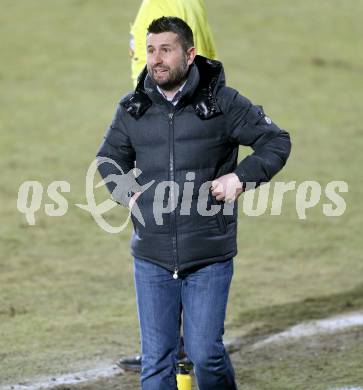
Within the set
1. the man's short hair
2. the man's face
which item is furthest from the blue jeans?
the man's short hair

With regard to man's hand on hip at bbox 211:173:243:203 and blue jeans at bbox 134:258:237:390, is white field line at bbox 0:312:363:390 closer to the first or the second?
blue jeans at bbox 134:258:237:390

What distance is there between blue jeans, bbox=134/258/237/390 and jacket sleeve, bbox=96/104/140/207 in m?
0.32

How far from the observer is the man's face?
185 inches

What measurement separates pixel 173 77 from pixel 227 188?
53 centimetres

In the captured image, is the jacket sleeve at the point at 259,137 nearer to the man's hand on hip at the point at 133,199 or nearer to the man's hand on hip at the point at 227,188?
the man's hand on hip at the point at 227,188

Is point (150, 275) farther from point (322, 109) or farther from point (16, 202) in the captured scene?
point (322, 109)

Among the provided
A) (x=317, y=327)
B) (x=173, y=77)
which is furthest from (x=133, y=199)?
(x=317, y=327)

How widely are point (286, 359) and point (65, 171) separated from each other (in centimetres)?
517

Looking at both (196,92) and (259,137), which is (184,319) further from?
(196,92)

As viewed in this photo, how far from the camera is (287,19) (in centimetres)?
1703

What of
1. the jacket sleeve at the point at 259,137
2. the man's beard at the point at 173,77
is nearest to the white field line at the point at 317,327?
the jacket sleeve at the point at 259,137

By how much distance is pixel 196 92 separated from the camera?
4781 mm

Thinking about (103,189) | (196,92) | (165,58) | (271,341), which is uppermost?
(165,58)

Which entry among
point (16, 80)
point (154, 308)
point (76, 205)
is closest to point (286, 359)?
point (154, 308)
